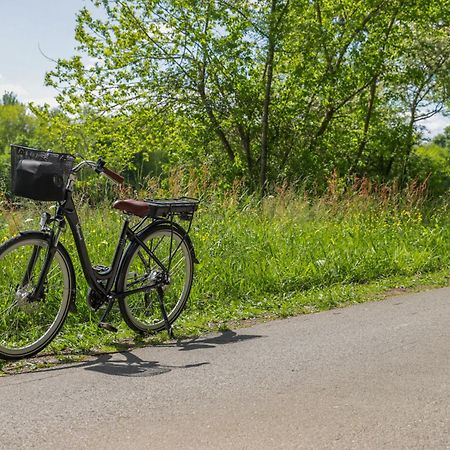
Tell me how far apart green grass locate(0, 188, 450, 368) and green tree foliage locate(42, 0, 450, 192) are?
5383 millimetres

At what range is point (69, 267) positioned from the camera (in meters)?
5.08

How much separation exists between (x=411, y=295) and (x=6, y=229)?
435 cm

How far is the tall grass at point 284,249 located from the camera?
6594mm

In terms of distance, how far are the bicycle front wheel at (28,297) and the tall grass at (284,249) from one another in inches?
9.2

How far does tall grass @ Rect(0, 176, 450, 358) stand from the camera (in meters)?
6.59

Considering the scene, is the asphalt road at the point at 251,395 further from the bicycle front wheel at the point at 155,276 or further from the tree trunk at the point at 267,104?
the tree trunk at the point at 267,104

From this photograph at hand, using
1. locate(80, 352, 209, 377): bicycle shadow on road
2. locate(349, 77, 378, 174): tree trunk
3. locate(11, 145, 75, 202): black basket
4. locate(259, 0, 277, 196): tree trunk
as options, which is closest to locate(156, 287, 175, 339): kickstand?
locate(80, 352, 209, 377): bicycle shadow on road

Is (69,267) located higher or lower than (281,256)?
higher

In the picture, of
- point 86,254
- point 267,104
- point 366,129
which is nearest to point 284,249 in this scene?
point 86,254

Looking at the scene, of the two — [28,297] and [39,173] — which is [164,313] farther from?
[39,173]

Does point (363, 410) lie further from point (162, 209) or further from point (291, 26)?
point (291, 26)

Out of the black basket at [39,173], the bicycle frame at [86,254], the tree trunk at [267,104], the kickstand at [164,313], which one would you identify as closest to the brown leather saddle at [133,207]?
the bicycle frame at [86,254]

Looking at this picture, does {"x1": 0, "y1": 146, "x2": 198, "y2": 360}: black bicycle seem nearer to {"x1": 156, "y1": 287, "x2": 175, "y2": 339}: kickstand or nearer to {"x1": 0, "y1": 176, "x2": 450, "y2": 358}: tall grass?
{"x1": 156, "y1": 287, "x2": 175, "y2": 339}: kickstand

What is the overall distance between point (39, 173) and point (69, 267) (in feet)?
2.50
